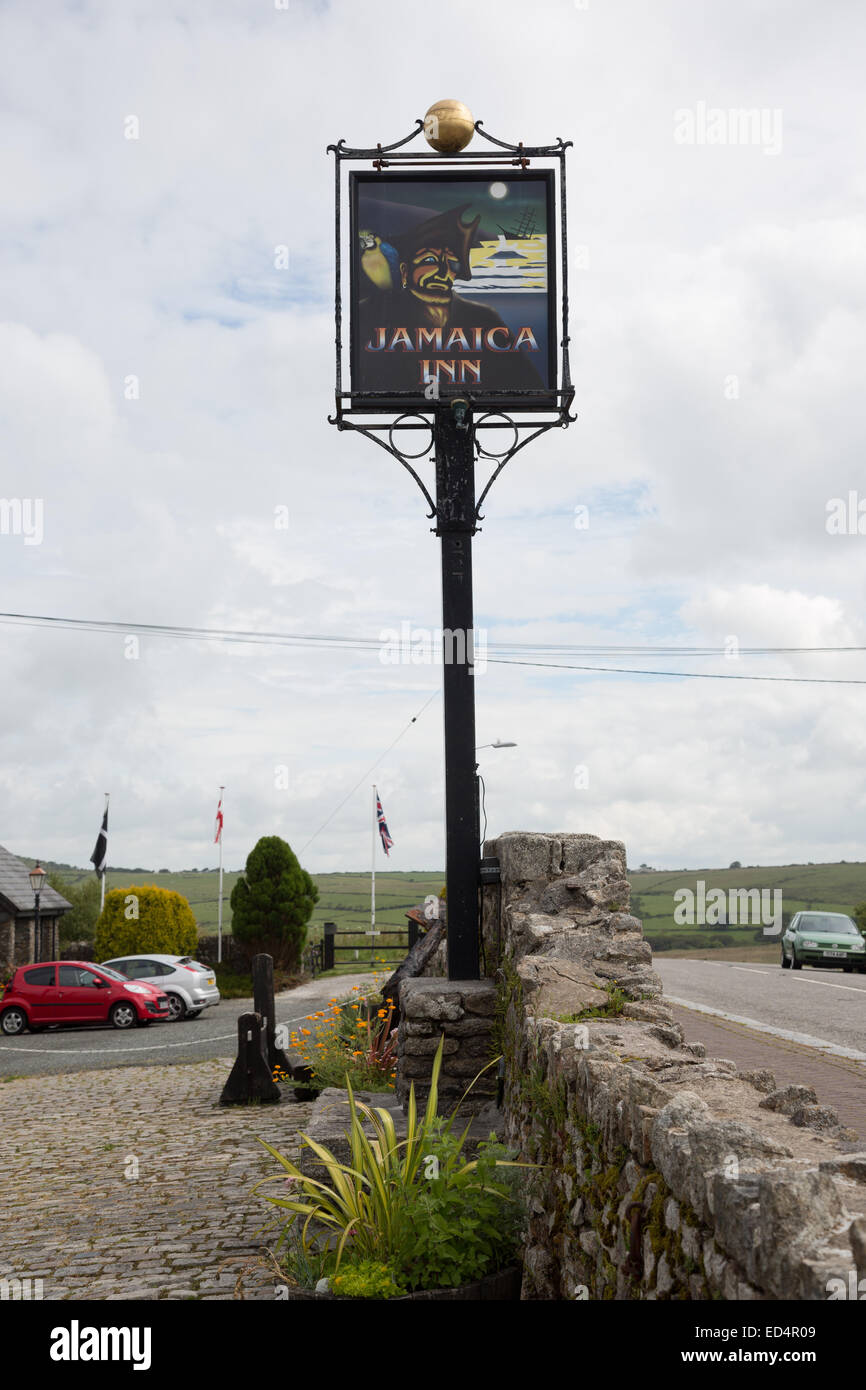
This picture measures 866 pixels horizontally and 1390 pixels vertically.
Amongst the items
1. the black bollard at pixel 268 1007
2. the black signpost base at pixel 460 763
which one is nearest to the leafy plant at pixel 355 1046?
the black bollard at pixel 268 1007

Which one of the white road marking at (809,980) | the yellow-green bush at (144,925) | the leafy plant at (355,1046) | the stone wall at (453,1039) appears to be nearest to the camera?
the stone wall at (453,1039)

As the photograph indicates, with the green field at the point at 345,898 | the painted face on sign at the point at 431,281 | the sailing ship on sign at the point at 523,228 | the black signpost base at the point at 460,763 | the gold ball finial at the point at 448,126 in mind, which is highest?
the gold ball finial at the point at 448,126

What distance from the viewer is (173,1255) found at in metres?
6.34

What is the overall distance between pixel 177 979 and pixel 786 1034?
47.7 ft

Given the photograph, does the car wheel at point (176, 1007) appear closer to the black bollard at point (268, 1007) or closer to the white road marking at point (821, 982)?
the black bollard at point (268, 1007)

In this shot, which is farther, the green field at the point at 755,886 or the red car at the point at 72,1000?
the green field at the point at 755,886

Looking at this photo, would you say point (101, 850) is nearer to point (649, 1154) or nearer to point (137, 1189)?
point (137, 1189)

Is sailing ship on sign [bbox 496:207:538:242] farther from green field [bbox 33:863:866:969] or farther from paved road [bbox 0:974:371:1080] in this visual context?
green field [bbox 33:863:866:969]

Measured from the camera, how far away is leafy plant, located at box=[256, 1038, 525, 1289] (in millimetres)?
4523

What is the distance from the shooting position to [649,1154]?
3029mm

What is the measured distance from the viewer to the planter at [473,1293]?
431 centimetres

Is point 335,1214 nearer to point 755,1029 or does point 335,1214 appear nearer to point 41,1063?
point 755,1029
